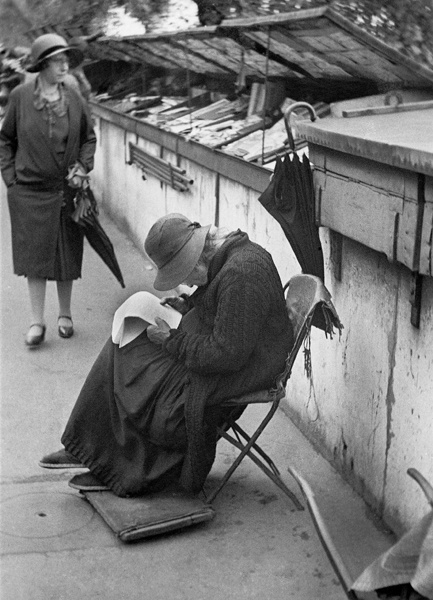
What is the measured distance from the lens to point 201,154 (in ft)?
23.9

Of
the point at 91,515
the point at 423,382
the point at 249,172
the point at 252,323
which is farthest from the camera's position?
the point at 249,172

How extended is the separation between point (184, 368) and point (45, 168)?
2767 millimetres

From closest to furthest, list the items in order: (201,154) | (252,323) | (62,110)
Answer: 1. (252,323)
2. (62,110)
3. (201,154)

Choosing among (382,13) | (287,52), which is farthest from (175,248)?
(382,13)

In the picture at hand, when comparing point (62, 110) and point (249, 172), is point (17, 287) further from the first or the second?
point (249, 172)

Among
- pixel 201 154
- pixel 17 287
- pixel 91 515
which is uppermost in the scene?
pixel 201 154

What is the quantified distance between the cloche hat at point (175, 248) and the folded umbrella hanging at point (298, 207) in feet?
2.16

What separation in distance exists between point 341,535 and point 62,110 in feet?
11.6

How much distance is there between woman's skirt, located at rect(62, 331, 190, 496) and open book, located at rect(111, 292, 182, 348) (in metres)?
0.03

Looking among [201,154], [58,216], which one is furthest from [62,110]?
[201,154]

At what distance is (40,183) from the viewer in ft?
21.7

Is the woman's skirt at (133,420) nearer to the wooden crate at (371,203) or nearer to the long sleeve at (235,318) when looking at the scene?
the long sleeve at (235,318)

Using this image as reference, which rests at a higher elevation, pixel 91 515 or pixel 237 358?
pixel 237 358

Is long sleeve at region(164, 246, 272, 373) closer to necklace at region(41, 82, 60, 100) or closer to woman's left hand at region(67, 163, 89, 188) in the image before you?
woman's left hand at region(67, 163, 89, 188)
